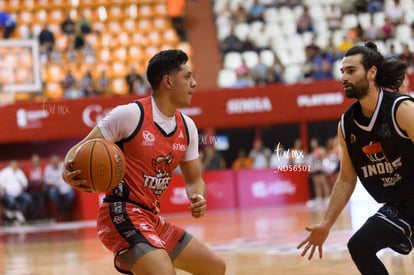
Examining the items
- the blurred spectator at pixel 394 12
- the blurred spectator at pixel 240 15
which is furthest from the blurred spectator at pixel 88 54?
the blurred spectator at pixel 394 12

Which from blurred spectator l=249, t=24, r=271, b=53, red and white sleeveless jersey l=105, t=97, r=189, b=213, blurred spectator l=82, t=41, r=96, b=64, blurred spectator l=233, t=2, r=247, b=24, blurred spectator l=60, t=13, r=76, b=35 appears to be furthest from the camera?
blurred spectator l=233, t=2, r=247, b=24

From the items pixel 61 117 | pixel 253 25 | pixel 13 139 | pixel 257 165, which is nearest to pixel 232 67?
pixel 253 25

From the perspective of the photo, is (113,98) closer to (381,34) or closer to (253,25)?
(253,25)

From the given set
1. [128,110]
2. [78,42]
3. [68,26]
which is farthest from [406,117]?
[68,26]

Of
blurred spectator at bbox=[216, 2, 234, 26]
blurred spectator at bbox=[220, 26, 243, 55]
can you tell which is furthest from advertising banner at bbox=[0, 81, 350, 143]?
blurred spectator at bbox=[216, 2, 234, 26]

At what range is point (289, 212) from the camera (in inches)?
Result: 633

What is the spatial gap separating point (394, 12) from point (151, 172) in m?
17.6

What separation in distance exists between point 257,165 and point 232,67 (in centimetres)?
346

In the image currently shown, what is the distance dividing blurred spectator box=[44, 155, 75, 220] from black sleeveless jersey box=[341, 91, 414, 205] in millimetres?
13450

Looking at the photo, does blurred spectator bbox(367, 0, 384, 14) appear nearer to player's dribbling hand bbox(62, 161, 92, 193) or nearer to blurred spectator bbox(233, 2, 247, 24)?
blurred spectator bbox(233, 2, 247, 24)

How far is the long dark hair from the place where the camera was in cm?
512

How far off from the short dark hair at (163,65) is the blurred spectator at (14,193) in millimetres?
13123

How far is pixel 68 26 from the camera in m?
20.3

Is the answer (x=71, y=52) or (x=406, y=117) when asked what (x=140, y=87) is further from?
(x=406, y=117)
